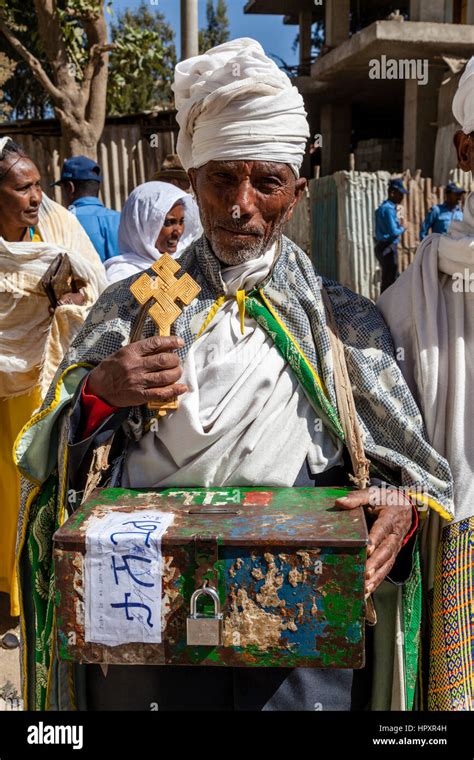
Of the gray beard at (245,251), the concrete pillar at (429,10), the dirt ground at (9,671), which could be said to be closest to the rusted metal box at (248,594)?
the gray beard at (245,251)

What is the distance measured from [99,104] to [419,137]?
762 centimetres

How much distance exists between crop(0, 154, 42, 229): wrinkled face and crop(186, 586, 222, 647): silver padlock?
287cm

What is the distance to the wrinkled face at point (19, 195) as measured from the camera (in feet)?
13.5

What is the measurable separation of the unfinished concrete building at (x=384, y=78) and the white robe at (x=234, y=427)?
10.7m

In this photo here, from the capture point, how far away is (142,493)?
2.03 m

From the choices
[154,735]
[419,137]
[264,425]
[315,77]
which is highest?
[315,77]

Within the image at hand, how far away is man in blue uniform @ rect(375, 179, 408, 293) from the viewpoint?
11898mm

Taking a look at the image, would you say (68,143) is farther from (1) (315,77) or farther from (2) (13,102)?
(2) (13,102)

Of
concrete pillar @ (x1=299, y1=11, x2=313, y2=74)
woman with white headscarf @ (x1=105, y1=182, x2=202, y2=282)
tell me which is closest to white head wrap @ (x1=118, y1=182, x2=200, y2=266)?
woman with white headscarf @ (x1=105, y1=182, x2=202, y2=282)

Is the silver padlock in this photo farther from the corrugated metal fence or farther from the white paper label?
the corrugated metal fence

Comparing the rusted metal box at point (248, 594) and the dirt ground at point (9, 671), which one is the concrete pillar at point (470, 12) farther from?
the rusted metal box at point (248, 594)

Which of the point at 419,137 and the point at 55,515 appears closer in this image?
the point at 55,515

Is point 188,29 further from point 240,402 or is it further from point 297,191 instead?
point 240,402

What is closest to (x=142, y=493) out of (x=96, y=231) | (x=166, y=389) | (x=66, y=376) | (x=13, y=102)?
(x=166, y=389)
